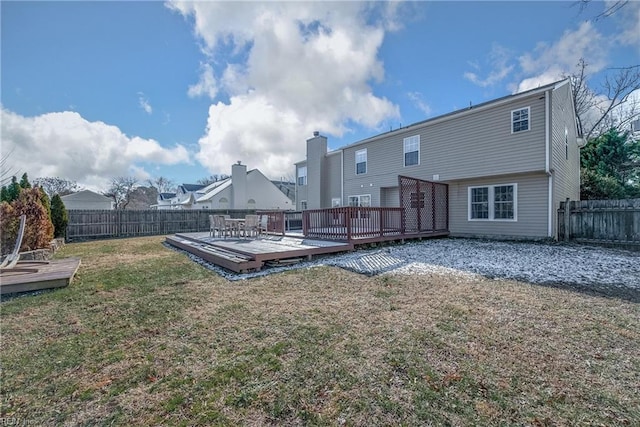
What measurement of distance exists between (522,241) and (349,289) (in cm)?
876

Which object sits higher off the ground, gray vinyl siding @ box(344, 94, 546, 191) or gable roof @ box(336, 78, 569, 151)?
gable roof @ box(336, 78, 569, 151)

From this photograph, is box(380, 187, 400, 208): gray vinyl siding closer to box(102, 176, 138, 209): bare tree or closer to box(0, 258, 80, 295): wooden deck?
box(0, 258, 80, 295): wooden deck

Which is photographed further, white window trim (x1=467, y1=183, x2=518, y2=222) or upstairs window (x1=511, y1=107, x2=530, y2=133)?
white window trim (x1=467, y1=183, x2=518, y2=222)

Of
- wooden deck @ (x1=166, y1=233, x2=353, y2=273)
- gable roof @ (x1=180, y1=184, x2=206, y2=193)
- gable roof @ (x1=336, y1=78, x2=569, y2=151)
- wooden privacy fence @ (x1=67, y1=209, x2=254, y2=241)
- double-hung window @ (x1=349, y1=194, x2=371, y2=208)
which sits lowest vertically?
wooden deck @ (x1=166, y1=233, x2=353, y2=273)

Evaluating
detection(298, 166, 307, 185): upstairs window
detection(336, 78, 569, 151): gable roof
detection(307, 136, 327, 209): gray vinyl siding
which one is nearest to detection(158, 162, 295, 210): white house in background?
detection(298, 166, 307, 185): upstairs window

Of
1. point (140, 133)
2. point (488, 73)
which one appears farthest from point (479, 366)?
point (140, 133)

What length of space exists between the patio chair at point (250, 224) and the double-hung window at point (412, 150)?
755 centimetres

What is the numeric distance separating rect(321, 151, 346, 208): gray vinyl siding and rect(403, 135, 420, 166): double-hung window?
14.6ft

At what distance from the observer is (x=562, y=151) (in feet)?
35.9

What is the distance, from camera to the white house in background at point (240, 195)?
1087 inches

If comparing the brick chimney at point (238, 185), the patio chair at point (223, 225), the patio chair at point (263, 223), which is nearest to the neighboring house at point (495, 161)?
the patio chair at point (263, 223)

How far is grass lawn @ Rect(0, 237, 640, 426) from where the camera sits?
1.94 meters

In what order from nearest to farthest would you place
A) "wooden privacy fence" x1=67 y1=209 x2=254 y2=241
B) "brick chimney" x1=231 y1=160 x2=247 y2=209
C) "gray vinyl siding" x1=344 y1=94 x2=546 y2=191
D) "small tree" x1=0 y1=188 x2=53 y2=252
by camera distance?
"small tree" x1=0 y1=188 x2=53 y2=252
"gray vinyl siding" x1=344 y1=94 x2=546 y2=191
"wooden privacy fence" x1=67 y1=209 x2=254 y2=241
"brick chimney" x1=231 y1=160 x2=247 y2=209

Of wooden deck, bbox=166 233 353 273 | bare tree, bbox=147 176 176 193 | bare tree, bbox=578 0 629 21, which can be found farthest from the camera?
bare tree, bbox=147 176 176 193
